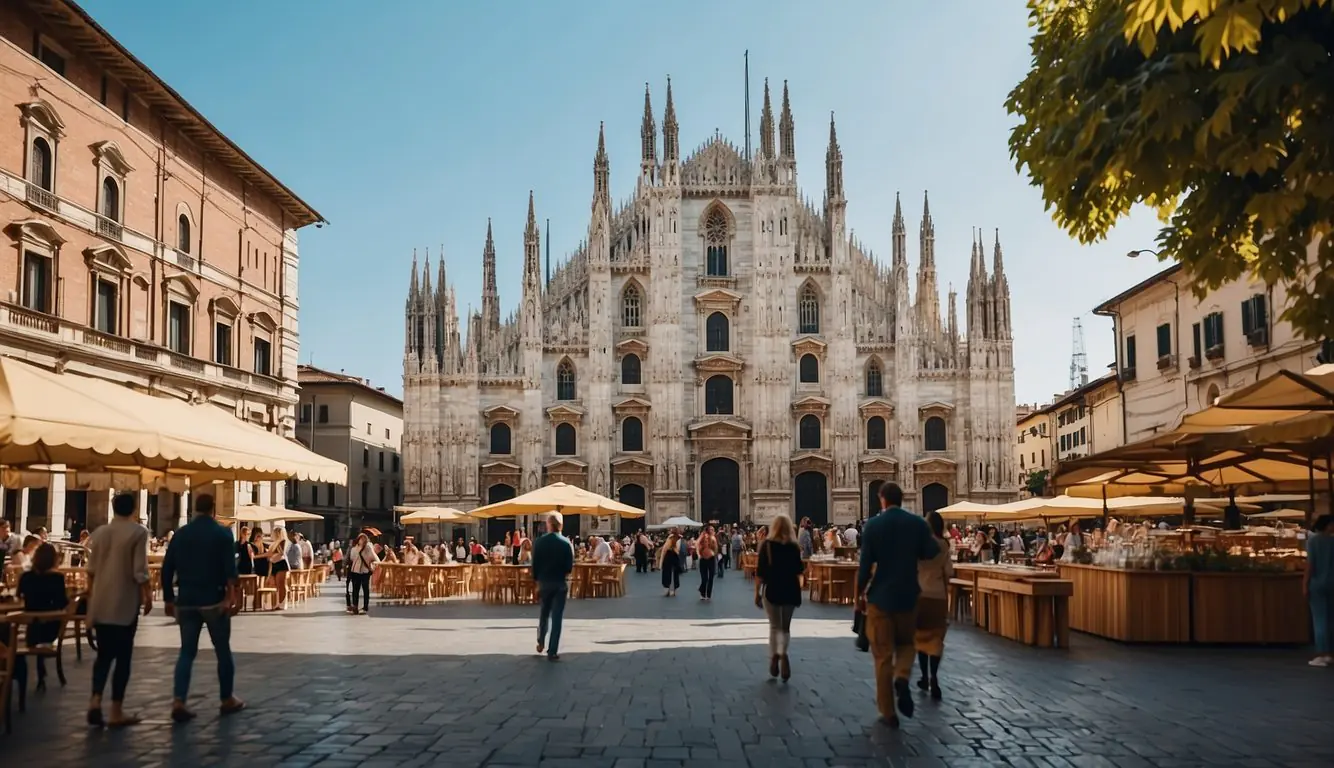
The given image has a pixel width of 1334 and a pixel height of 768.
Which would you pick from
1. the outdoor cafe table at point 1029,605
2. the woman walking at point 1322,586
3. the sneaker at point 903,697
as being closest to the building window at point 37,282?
the outdoor cafe table at point 1029,605

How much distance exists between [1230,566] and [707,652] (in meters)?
6.56

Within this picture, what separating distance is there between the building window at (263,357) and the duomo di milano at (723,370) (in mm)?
13964

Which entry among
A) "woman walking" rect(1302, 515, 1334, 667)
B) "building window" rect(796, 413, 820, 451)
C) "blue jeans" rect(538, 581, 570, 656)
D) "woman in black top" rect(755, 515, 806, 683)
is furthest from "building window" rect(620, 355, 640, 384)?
"woman in black top" rect(755, 515, 806, 683)

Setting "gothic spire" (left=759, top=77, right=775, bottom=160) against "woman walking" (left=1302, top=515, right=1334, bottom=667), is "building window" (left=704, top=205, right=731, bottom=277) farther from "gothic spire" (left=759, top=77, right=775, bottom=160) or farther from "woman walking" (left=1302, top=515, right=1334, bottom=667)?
"woman walking" (left=1302, top=515, right=1334, bottom=667)

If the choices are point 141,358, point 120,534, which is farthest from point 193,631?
→ point 141,358

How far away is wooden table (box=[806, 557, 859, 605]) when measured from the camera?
22391mm

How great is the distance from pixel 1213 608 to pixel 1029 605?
90.9 inches

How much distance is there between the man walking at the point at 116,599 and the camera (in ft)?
27.7

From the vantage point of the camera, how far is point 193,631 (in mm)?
8852

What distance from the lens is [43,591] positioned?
10.2 m

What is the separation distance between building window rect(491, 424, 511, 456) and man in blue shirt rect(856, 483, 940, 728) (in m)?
44.5

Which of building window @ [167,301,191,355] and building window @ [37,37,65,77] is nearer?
building window @ [37,37,65,77]

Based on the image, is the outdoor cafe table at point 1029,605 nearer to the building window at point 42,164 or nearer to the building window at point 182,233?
the building window at point 42,164

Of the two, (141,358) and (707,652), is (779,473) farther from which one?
(707,652)
